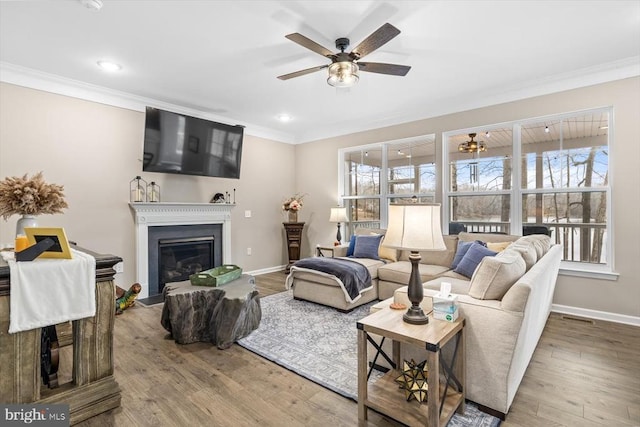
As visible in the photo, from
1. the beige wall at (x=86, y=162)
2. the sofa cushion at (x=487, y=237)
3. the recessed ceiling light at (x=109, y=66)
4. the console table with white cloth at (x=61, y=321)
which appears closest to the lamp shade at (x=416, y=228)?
the console table with white cloth at (x=61, y=321)

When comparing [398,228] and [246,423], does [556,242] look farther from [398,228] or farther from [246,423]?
[246,423]

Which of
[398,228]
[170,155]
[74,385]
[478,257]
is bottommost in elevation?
[74,385]

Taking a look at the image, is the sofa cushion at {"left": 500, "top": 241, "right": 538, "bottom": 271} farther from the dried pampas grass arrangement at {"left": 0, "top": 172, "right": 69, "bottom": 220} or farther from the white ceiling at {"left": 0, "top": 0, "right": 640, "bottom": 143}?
the dried pampas grass arrangement at {"left": 0, "top": 172, "right": 69, "bottom": 220}

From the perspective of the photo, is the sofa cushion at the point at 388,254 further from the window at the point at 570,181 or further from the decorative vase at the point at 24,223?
the decorative vase at the point at 24,223

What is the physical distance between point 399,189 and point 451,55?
90.9 inches

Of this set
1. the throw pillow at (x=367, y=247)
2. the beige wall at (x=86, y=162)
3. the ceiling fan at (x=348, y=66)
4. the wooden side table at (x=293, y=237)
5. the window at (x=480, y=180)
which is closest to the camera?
the ceiling fan at (x=348, y=66)

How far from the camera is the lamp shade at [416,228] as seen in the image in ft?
5.76

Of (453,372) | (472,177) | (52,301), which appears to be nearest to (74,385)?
(52,301)

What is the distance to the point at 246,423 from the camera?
67.7 inches

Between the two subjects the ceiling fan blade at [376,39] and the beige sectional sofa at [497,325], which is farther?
the ceiling fan blade at [376,39]

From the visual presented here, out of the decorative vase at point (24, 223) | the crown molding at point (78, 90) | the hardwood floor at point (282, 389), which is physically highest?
the crown molding at point (78, 90)

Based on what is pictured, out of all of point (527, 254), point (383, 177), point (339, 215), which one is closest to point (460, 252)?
point (527, 254)

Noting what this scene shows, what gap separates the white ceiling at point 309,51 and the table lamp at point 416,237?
1.59m

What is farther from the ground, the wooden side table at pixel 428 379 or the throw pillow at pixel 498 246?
the throw pillow at pixel 498 246
